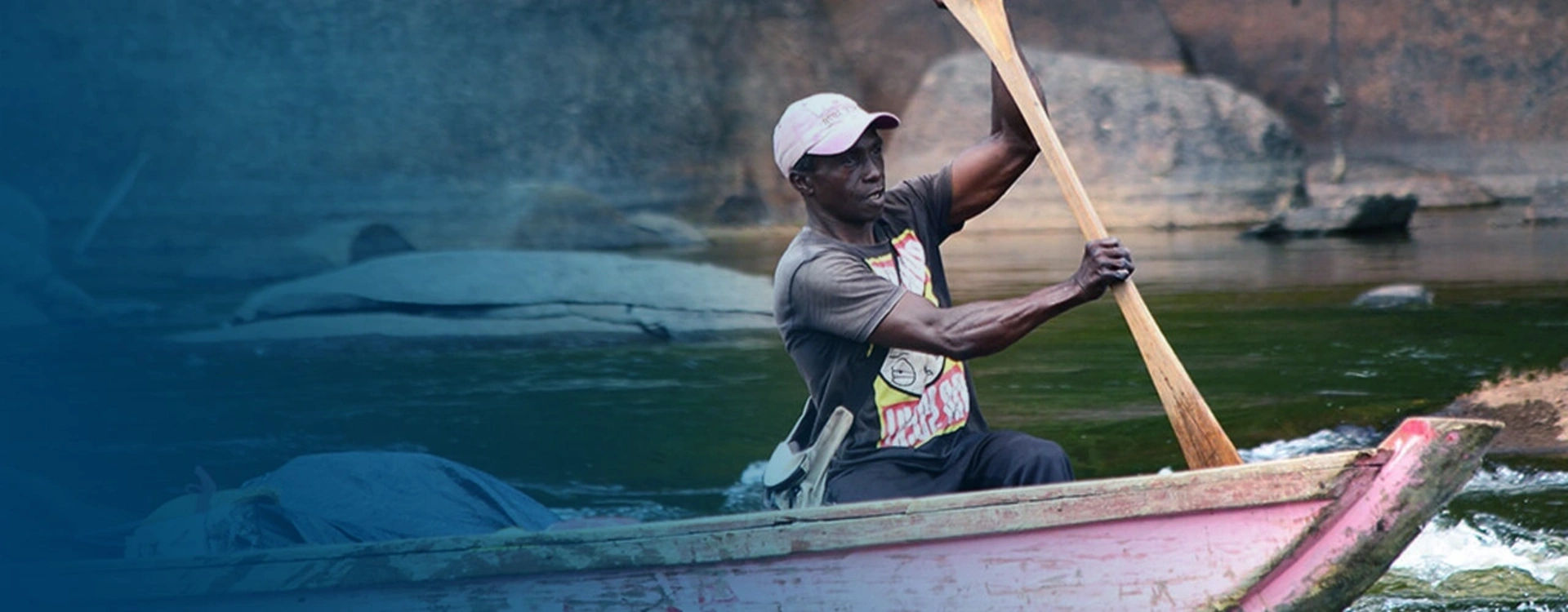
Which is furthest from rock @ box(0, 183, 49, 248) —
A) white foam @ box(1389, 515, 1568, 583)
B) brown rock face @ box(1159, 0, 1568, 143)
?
brown rock face @ box(1159, 0, 1568, 143)

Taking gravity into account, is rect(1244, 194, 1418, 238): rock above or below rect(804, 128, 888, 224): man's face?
above

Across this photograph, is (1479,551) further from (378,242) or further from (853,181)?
(378,242)

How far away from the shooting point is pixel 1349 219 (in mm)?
14062

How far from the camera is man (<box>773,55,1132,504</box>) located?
3.17 meters

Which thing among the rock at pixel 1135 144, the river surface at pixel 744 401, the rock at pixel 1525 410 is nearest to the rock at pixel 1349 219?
the rock at pixel 1135 144

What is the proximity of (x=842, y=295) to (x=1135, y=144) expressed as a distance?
13.5m

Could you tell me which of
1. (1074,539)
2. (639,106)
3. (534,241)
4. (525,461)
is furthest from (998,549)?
(639,106)

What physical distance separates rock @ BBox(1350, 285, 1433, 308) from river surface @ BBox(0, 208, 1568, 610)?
4.2 inches

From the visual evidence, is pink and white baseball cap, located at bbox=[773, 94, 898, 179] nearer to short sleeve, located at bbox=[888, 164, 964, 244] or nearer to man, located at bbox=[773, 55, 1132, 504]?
man, located at bbox=[773, 55, 1132, 504]

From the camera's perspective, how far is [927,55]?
18.8 meters

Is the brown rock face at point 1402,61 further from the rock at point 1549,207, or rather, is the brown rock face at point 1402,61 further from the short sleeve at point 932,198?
the short sleeve at point 932,198

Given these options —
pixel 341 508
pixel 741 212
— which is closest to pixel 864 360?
pixel 341 508

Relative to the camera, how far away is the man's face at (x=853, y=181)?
3.32 m

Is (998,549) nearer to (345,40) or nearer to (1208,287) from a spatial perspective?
(1208,287)
